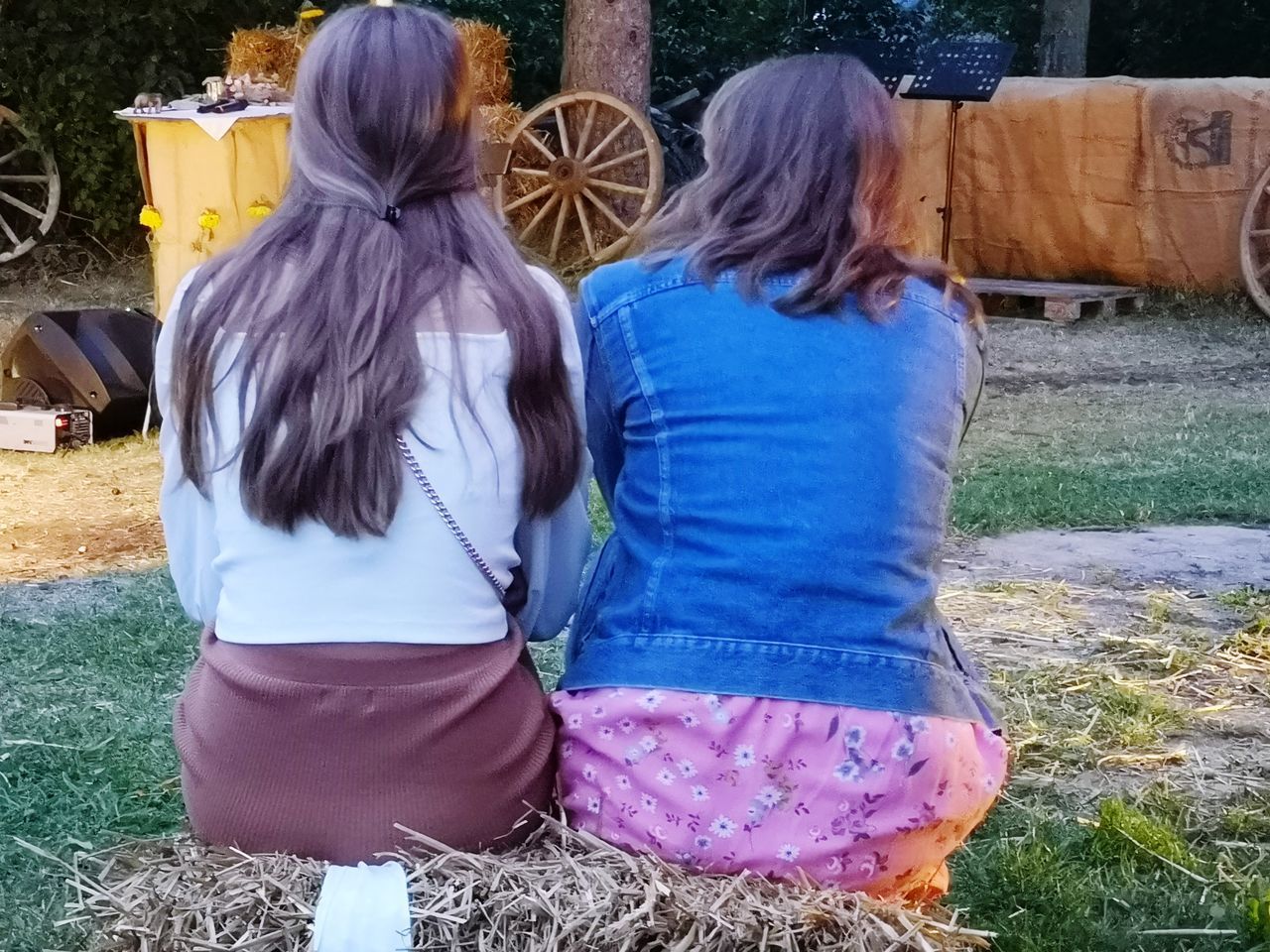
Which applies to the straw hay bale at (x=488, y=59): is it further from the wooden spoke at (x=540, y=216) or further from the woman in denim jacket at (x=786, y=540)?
the woman in denim jacket at (x=786, y=540)

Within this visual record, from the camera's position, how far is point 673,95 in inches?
539

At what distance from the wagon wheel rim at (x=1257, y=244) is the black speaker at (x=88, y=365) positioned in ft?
22.1

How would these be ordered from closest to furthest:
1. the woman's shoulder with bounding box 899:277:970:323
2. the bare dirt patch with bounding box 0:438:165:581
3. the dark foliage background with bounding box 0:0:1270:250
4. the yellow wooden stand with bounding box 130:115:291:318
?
the woman's shoulder with bounding box 899:277:970:323 < the bare dirt patch with bounding box 0:438:165:581 < the yellow wooden stand with bounding box 130:115:291:318 < the dark foliage background with bounding box 0:0:1270:250

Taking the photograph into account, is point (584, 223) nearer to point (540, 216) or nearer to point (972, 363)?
point (540, 216)

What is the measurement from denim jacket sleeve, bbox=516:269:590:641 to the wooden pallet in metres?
8.34

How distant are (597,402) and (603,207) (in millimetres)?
7858

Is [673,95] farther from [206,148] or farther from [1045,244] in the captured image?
[206,148]

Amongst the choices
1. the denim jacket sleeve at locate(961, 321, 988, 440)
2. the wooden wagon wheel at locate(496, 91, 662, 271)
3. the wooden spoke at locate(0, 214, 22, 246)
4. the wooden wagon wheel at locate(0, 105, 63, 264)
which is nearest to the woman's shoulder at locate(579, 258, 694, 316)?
the denim jacket sleeve at locate(961, 321, 988, 440)

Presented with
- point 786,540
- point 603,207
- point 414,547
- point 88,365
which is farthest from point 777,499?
point 603,207

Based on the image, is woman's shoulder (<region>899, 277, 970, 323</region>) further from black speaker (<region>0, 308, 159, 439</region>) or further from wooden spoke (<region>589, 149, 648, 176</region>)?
wooden spoke (<region>589, 149, 648, 176</region>)

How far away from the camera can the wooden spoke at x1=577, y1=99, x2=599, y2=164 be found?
377 inches

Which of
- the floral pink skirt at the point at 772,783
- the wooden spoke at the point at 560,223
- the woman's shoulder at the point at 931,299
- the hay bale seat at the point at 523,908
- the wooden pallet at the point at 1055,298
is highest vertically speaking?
the woman's shoulder at the point at 931,299

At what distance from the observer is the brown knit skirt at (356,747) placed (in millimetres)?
Answer: 1715

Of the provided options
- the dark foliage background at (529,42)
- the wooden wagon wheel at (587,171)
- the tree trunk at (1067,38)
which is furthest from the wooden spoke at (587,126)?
the tree trunk at (1067,38)
